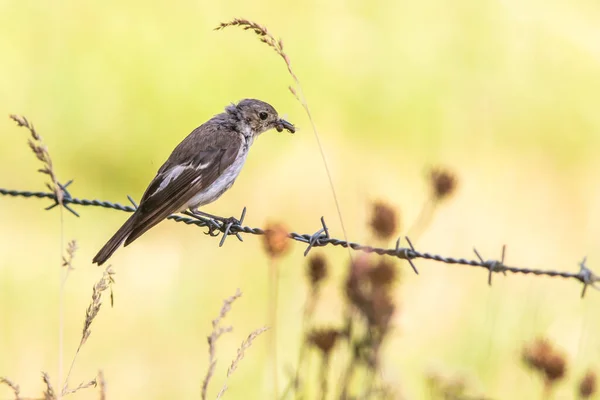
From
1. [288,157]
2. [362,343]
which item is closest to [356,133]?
[288,157]

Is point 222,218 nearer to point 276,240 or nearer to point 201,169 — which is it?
point 201,169

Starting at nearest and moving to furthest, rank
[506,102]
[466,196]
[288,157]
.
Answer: [466,196] → [288,157] → [506,102]

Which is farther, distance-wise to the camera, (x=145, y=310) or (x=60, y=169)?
(x=60, y=169)

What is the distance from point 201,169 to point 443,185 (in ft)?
7.60

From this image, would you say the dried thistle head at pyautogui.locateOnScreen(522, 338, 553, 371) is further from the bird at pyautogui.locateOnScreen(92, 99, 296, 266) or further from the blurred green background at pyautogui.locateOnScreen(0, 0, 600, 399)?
the bird at pyautogui.locateOnScreen(92, 99, 296, 266)

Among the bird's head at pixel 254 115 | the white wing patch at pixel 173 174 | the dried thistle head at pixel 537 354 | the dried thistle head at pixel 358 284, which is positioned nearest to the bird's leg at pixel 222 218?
the white wing patch at pixel 173 174

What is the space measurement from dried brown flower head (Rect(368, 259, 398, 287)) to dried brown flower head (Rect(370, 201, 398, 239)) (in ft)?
1.03

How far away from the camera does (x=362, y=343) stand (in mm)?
2715

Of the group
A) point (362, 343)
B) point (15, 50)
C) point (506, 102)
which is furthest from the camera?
point (506, 102)

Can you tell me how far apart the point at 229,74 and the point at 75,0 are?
2.63m

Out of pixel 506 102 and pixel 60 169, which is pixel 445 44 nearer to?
pixel 506 102

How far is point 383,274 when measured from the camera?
2615mm

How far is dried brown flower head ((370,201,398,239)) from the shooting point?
2.98 meters

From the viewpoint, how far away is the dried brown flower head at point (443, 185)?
3.73 meters
